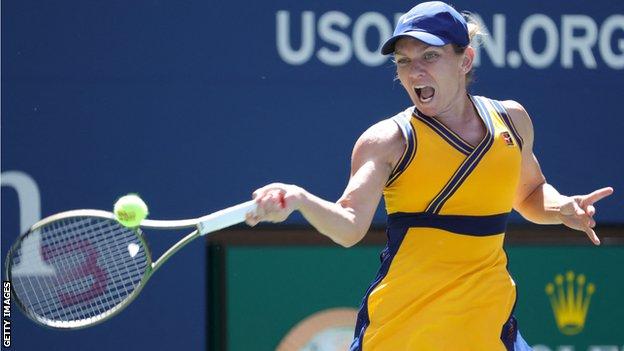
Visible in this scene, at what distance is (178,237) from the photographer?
515 cm

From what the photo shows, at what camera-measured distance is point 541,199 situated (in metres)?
3.91

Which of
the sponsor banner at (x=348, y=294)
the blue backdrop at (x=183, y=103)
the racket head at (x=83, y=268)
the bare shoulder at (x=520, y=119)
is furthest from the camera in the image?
the sponsor banner at (x=348, y=294)

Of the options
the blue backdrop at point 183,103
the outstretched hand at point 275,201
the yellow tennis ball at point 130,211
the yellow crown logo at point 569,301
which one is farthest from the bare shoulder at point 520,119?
the yellow crown logo at point 569,301

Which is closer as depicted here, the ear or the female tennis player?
the female tennis player

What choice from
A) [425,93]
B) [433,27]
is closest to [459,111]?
[425,93]

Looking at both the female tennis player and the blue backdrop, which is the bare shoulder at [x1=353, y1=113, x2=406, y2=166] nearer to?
the female tennis player

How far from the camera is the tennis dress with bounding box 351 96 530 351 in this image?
3.54 m

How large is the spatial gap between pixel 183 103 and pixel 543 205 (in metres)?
1.78

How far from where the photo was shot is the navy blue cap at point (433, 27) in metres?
3.54

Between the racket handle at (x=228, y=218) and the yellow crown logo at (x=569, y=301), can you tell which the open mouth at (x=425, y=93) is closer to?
the racket handle at (x=228, y=218)

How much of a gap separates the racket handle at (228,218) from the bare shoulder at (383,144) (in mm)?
354

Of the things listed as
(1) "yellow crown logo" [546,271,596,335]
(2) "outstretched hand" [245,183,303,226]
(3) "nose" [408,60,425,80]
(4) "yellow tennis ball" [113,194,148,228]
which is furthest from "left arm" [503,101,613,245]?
(1) "yellow crown logo" [546,271,596,335]

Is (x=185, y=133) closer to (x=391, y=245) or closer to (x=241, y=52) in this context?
(x=241, y=52)

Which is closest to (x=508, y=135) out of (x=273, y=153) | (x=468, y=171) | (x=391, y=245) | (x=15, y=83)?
(x=468, y=171)
